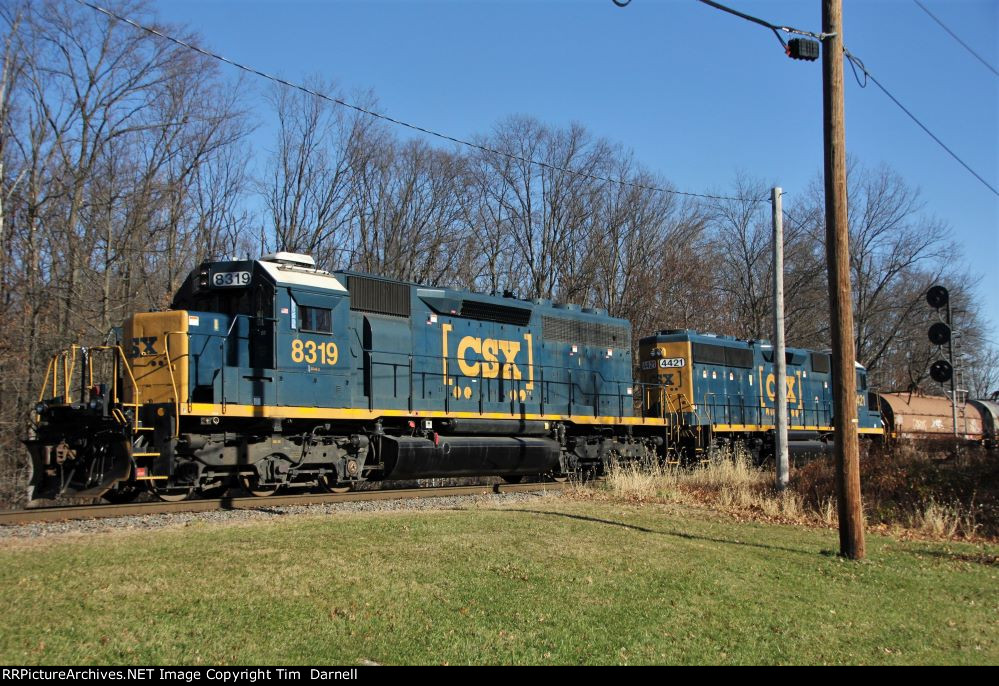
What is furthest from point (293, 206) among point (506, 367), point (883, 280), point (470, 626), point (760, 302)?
point (883, 280)

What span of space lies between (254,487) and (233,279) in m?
3.59

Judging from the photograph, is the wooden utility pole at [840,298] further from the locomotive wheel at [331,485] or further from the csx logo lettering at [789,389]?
the csx logo lettering at [789,389]

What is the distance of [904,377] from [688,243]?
24.8 metres

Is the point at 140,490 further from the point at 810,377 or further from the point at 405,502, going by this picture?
the point at 810,377

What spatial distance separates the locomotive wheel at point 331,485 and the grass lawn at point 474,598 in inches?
134

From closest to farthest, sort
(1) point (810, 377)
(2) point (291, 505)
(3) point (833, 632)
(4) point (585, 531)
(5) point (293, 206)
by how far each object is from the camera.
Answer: (3) point (833, 632) → (4) point (585, 531) → (2) point (291, 505) → (1) point (810, 377) → (5) point (293, 206)

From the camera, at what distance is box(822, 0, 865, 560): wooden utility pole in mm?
9805

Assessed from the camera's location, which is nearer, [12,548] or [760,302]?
[12,548]

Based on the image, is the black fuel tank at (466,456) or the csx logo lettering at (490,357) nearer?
the black fuel tank at (466,456)

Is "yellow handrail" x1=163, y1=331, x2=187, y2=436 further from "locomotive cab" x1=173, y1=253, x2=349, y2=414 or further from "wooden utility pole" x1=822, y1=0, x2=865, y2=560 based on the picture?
"wooden utility pole" x1=822, y1=0, x2=865, y2=560

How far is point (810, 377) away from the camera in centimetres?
2719

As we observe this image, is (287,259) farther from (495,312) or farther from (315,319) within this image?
(495,312)

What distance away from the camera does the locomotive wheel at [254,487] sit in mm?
13492

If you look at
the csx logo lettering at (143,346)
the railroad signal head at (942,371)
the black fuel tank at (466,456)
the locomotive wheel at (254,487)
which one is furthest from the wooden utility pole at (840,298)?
the csx logo lettering at (143,346)
